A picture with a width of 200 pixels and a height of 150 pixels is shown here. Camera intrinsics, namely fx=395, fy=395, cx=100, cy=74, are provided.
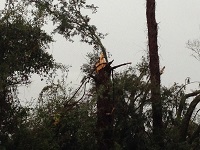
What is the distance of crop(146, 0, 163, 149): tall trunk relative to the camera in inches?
549

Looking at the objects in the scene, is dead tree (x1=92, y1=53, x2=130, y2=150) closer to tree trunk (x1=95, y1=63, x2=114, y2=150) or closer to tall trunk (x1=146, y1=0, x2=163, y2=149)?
tree trunk (x1=95, y1=63, x2=114, y2=150)

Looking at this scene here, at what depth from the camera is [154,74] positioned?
15.0m

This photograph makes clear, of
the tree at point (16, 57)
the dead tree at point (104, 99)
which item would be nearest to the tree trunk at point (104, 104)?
the dead tree at point (104, 99)

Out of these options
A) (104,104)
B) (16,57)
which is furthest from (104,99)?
(16,57)

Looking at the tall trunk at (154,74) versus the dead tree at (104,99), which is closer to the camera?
the dead tree at (104,99)

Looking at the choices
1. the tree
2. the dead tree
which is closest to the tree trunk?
the dead tree

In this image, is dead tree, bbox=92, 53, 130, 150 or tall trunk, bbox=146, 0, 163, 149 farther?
tall trunk, bbox=146, 0, 163, 149

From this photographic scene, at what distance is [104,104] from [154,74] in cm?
398

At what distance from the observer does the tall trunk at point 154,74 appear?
1395 centimetres

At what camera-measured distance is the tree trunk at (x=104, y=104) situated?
1148cm

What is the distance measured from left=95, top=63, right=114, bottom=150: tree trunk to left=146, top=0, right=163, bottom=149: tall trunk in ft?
8.32

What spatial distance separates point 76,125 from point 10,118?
6.89ft

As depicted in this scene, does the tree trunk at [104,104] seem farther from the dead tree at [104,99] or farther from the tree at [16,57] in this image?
the tree at [16,57]

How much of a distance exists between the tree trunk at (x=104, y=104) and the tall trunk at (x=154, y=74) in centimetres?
253
